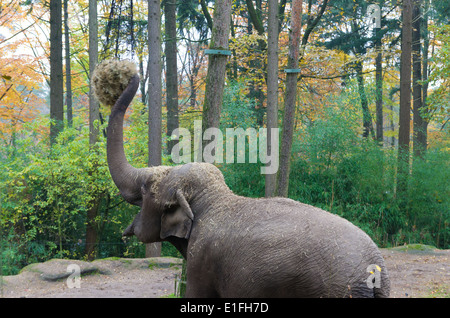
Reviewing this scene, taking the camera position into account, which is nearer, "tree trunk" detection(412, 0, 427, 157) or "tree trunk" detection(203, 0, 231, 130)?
"tree trunk" detection(203, 0, 231, 130)

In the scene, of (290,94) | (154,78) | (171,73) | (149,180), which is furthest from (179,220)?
(171,73)

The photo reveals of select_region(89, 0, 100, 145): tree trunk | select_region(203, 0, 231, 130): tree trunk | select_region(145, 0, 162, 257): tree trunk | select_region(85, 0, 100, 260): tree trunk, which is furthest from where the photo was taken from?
select_region(89, 0, 100, 145): tree trunk

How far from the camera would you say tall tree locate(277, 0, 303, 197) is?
1010 centimetres

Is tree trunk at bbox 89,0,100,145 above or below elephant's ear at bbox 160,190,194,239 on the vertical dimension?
above

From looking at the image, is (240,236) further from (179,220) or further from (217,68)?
(217,68)

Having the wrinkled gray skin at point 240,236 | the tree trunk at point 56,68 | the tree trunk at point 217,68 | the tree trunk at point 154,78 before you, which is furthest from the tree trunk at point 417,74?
the wrinkled gray skin at point 240,236

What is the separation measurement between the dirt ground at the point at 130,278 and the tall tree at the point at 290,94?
125 inches

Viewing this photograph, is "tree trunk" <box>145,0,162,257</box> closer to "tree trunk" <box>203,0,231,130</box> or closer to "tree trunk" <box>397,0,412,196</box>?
"tree trunk" <box>203,0,231,130</box>

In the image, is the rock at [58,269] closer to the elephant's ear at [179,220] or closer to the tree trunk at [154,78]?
the tree trunk at [154,78]

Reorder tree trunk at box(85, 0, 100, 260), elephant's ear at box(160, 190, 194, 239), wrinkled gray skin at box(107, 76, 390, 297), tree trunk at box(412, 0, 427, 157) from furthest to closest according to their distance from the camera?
tree trunk at box(412, 0, 427, 157) → tree trunk at box(85, 0, 100, 260) → elephant's ear at box(160, 190, 194, 239) → wrinkled gray skin at box(107, 76, 390, 297)

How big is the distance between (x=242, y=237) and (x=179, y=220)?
0.70 meters

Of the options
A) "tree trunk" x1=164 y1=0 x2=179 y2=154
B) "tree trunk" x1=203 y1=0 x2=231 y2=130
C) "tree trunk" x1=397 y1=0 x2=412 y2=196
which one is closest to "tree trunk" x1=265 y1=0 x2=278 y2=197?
"tree trunk" x1=203 y1=0 x2=231 y2=130

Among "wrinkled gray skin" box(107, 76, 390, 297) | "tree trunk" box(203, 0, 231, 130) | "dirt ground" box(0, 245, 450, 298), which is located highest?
"tree trunk" box(203, 0, 231, 130)

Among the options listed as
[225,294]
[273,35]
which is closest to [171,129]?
[273,35]
